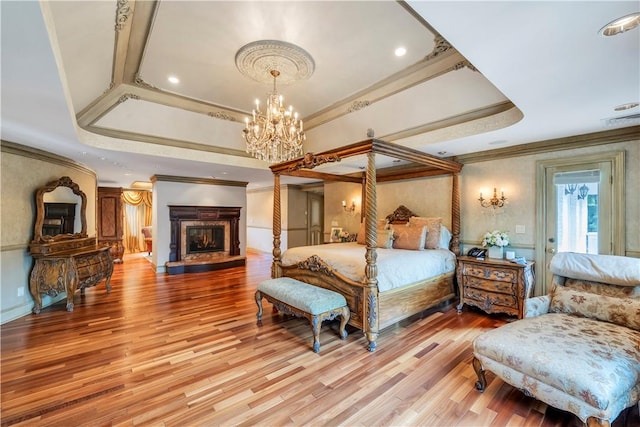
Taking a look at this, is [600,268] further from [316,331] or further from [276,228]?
[276,228]

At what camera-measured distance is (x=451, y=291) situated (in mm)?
4293

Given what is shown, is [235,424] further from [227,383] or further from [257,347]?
[257,347]

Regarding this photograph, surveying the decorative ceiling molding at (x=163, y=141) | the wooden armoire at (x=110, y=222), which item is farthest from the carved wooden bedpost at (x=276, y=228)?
the wooden armoire at (x=110, y=222)

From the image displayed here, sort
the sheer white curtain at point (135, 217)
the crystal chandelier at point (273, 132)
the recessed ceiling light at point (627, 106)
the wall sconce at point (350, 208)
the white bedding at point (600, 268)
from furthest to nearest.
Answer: the sheer white curtain at point (135, 217) → the wall sconce at point (350, 208) → the crystal chandelier at point (273, 132) → the recessed ceiling light at point (627, 106) → the white bedding at point (600, 268)

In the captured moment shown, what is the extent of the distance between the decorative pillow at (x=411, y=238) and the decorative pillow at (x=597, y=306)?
1.73m

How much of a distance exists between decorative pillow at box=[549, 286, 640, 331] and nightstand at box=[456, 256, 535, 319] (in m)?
0.85

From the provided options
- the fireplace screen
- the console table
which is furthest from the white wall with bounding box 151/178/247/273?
the console table

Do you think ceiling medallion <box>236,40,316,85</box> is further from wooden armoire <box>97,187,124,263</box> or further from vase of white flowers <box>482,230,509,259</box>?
wooden armoire <box>97,187,124,263</box>

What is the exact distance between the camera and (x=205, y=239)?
7535 millimetres

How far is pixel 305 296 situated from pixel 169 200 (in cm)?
549

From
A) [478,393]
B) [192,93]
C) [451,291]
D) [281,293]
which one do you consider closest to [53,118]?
[192,93]

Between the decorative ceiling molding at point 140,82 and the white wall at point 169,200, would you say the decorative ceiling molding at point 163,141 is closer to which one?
the decorative ceiling molding at point 140,82

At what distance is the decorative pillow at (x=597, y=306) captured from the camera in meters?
2.29

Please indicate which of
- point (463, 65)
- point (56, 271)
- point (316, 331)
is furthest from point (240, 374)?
point (463, 65)
